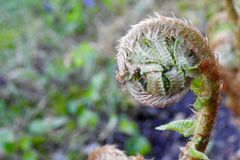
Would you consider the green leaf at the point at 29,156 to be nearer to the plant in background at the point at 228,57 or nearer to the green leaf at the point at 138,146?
the green leaf at the point at 138,146

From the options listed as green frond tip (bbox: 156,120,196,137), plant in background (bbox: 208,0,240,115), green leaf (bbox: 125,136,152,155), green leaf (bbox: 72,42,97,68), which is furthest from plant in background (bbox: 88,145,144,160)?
green leaf (bbox: 72,42,97,68)

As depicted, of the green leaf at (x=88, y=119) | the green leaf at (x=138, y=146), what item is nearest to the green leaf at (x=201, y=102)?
the green leaf at (x=138, y=146)

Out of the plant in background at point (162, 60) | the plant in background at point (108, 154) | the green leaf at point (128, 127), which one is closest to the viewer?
the plant in background at point (162, 60)

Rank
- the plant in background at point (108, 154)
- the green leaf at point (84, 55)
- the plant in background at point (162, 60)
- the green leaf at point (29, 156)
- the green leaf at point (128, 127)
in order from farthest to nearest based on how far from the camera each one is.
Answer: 1. the green leaf at point (84, 55)
2. the green leaf at point (128, 127)
3. the green leaf at point (29, 156)
4. the plant in background at point (108, 154)
5. the plant in background at point (162, 60)

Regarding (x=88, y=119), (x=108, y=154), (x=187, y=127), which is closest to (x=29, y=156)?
(x=88, y=119)

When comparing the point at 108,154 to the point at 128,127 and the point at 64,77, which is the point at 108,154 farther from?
the point at 64,77

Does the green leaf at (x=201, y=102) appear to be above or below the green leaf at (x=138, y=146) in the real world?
above

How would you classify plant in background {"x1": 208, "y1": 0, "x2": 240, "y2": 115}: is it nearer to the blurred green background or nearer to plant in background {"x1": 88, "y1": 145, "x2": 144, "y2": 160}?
the blurred green background

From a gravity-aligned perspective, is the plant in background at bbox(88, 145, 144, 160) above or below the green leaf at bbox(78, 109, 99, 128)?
below

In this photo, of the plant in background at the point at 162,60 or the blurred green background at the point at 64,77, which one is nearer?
the plant in background at the point at 162,60
